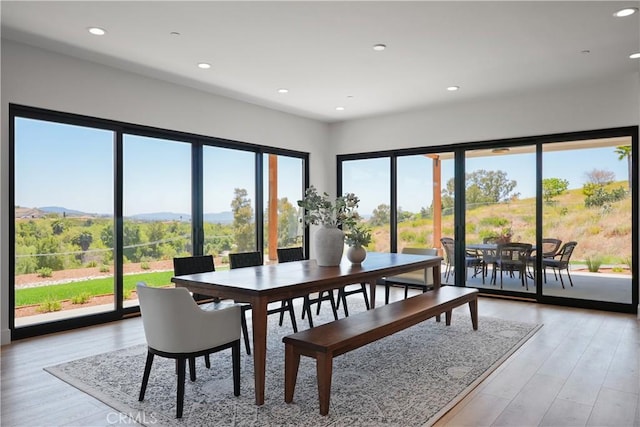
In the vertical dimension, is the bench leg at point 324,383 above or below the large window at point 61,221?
below

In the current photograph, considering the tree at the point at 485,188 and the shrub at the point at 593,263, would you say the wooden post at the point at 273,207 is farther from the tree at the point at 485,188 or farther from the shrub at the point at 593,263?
the shrub at the point at 593,263

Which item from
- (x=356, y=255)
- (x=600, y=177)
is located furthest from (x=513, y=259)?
(x=356, y=255)

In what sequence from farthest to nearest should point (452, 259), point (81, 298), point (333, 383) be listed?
point (452, 259), point (81, 298), point (333, 383)

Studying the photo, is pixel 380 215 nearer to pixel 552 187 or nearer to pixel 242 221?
pixel 242 221

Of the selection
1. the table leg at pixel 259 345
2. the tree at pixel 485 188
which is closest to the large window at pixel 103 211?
the table leg at pixel 259 345

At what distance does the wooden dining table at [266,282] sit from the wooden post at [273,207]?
2.65 meters

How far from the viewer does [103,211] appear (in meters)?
4.79

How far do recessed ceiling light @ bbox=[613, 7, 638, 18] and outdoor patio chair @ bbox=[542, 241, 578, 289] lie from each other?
302cm

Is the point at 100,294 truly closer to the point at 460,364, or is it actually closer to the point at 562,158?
the point at 460,364

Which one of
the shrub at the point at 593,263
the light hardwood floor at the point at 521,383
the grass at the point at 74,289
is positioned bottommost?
the light hardwood floor at the point at 521,383

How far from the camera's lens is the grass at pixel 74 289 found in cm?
422

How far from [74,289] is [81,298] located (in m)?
0.13

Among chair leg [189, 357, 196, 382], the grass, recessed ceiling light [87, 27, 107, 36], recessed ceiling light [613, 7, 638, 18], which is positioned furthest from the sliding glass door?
recessed ceiling light [87, 27, 107, 36]

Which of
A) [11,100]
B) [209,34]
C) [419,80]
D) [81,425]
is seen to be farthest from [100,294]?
[419,80]
